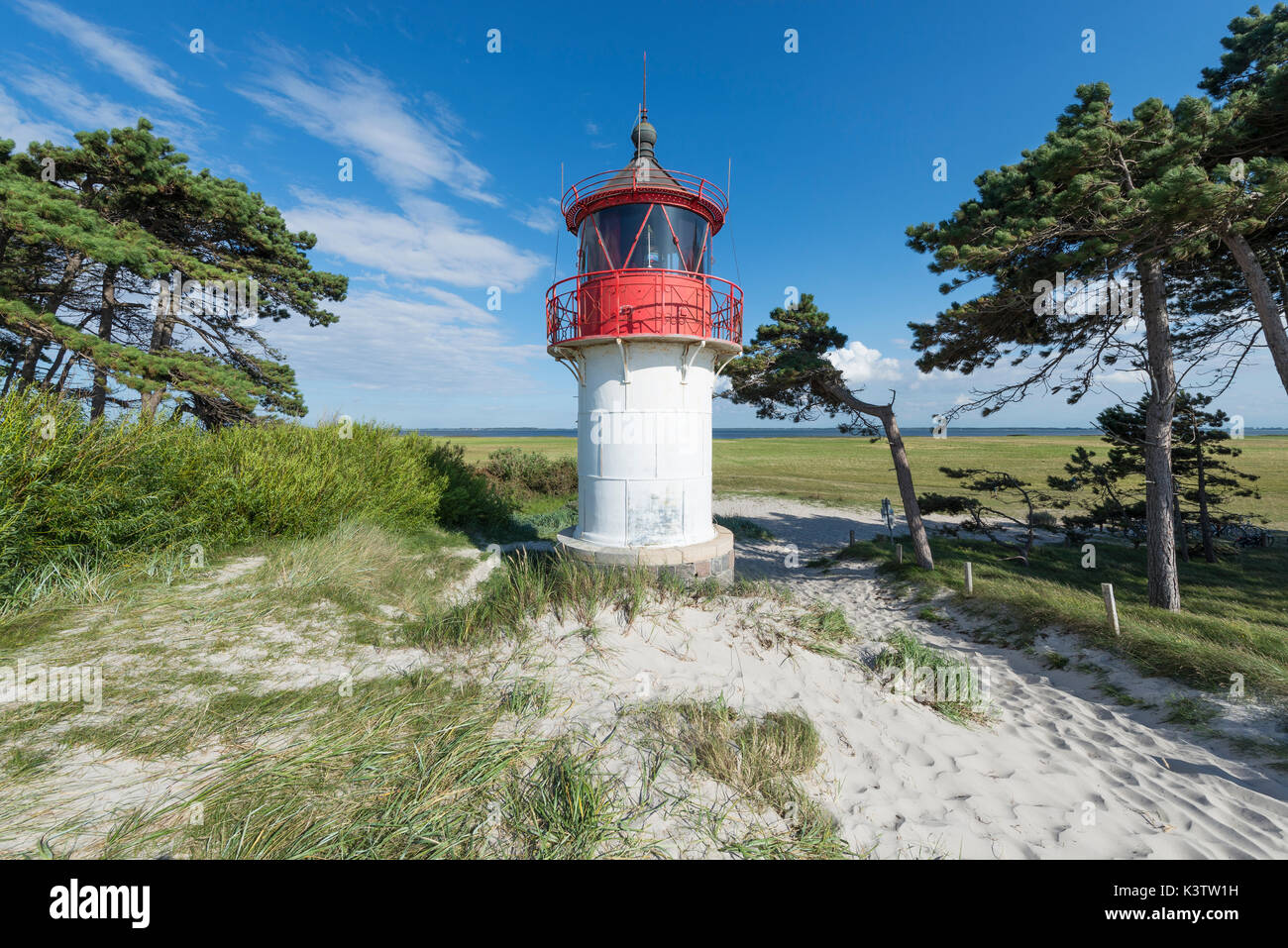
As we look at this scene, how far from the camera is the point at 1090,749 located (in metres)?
5.35

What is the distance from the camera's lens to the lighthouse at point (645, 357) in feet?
30.7

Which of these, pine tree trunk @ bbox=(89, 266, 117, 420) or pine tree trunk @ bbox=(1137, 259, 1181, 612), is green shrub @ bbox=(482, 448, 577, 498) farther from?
pine tree trunk @ bbox=(1137, 259, 1181, 612)

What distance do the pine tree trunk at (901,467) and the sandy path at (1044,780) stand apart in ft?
20.1

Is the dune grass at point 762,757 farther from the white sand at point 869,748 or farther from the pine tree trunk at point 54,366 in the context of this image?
the pine tree trunk at point 54,366

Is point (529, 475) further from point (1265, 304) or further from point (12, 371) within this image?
point (1265, 304)

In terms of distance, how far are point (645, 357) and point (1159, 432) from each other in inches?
406

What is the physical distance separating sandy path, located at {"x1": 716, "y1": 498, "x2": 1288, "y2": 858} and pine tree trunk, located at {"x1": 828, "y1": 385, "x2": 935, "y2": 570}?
20.1 ft

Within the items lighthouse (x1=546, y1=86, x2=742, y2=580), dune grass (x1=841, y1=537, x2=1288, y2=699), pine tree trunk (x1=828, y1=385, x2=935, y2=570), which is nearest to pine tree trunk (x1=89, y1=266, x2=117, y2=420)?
lighthouse (x1=546, y1=86, x2=742, y2=580)

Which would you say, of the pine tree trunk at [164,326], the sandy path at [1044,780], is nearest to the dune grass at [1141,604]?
the sandy path at [1044,780]

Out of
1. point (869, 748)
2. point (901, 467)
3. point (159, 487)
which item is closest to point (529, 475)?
point (159, 487)
